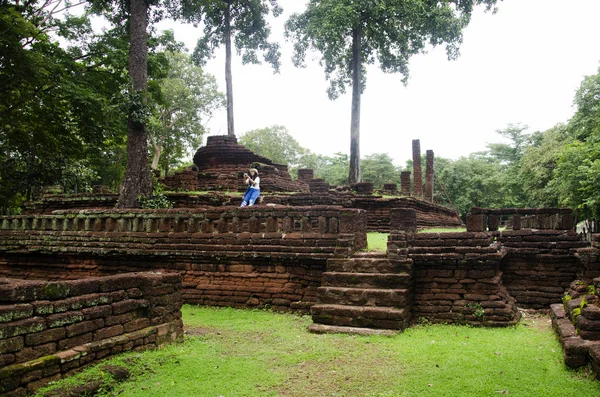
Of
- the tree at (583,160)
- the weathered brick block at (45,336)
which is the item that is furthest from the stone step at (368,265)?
the tree at (583,160)

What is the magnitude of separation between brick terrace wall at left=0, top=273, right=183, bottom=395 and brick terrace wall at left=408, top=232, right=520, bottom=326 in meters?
3.55

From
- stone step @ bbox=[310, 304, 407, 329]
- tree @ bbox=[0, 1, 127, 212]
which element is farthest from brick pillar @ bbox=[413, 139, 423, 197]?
stone step @ bbox=[310, 304, 407, 329]

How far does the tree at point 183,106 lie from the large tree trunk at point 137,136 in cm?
2013

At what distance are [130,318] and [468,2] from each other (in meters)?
21.9

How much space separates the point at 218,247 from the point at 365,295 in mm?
2874

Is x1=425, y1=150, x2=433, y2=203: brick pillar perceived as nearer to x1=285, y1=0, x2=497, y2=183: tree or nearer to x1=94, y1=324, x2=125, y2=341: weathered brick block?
x1=285, y1=0, x2=497, y2=183: tree

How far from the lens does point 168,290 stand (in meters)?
5.61

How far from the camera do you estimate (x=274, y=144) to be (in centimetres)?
4762

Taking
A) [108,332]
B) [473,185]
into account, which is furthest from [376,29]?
[108,332]

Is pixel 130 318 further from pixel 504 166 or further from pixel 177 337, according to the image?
pixel 504 166

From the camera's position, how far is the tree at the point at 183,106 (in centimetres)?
3316

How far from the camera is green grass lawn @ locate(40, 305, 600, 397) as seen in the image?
4.14 meters

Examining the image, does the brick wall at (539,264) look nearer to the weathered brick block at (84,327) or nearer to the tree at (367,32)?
the weathered brick block at (84,327)

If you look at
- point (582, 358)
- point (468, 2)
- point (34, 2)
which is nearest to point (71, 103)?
point (34, 2)
